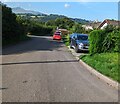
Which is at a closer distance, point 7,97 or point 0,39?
point 7,97

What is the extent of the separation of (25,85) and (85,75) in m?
3.59

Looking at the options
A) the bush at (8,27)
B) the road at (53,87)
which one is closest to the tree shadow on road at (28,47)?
the bush at (8,27)

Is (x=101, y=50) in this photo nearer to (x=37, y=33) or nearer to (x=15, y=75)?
(x=15, y=75)

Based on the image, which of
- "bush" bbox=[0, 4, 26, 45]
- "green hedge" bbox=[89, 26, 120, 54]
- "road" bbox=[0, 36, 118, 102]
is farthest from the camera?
"bush" bbox=[0, 4, 26, 45]

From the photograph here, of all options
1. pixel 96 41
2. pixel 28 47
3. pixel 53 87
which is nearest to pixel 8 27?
pixel 28 47

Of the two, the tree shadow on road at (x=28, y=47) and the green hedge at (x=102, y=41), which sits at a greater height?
the green hedge at (x=102, y=41)

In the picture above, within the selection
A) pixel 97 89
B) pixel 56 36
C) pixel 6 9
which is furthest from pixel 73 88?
pixel 56 36

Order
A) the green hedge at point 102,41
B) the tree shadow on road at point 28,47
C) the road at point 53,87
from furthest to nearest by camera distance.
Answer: the tree shadow on road at point 28,47, the green hedge at point 102,41, the road at point 53,87

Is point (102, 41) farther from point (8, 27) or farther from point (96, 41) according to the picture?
point (8, 27)

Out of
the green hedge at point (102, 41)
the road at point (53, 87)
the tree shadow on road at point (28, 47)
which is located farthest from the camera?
the tree shadow on road at point (28, 47)

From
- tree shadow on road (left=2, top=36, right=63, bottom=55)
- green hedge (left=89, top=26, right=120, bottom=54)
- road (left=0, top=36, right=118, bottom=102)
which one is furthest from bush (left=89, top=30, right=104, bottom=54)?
road (left=0, top=36, right=118, bottom=102)

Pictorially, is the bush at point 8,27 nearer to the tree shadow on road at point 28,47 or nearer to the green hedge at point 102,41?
the tree shadow on road at point 28,47

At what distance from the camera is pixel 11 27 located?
1497 inches

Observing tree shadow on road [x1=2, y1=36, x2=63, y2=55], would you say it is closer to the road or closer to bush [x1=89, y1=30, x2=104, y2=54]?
bush [x1=89, y1=30, x2=104, y2=54]
